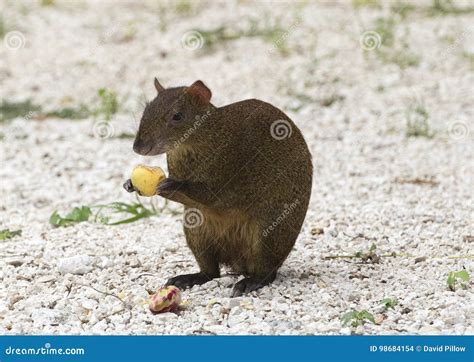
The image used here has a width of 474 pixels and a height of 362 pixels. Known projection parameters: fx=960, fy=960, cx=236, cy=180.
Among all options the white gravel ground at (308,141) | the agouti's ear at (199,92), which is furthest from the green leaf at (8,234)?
the agouti's ear at (199,92)

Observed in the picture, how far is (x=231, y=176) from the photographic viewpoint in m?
4.47

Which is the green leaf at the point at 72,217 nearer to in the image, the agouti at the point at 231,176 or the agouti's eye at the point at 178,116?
the agouti at the point at 231,176

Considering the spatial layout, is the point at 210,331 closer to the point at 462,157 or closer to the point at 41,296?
the point at 41,296

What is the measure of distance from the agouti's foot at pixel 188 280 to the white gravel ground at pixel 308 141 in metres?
0.06

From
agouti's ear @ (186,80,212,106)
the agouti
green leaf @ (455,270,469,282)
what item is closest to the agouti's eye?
the agouti

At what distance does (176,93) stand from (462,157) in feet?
12.0

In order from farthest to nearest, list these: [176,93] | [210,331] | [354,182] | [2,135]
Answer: [2,135] < [354,182] < [176,93] < [210,331]

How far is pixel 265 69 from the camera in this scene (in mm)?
9703

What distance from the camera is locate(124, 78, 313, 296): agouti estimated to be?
4395 millimetres

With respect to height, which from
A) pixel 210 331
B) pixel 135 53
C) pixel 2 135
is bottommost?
pixel 210 331

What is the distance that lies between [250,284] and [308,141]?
3.51 m

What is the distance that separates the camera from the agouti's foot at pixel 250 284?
4.53 meters

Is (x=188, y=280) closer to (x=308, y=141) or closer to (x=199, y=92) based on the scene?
(x=199, y=92)

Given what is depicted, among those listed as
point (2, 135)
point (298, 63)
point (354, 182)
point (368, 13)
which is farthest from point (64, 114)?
point (368, 13)
